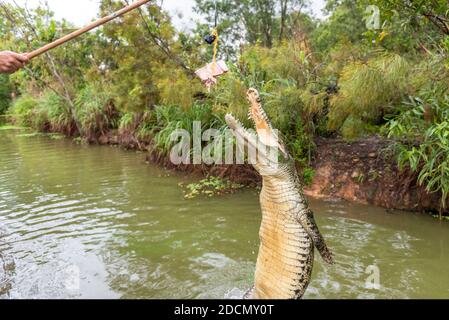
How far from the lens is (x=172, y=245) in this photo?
4555 millimetres

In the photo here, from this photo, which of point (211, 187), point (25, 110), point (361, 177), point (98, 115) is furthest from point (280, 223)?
point (25, 110)

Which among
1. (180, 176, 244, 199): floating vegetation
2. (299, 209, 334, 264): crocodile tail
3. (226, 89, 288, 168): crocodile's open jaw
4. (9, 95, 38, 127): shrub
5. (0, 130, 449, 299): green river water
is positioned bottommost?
(0, 130, 449, 299): green river water

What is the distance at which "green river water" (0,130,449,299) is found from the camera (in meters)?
3.61

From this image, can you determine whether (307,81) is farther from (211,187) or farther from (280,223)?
(280,223)

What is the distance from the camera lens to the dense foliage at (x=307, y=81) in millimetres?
5113

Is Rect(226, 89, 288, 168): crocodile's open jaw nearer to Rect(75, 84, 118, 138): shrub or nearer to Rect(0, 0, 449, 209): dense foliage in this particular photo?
Rect(0, 0, 449, 209): dense foliage

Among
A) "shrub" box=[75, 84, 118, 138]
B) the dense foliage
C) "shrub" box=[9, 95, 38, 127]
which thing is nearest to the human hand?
the dense foliage

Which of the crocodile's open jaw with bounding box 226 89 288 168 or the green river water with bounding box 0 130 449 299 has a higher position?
the crocodile's open jaw with bounding box 226 89 288 168

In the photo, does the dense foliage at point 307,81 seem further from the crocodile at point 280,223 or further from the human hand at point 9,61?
the human hand at point 9,61

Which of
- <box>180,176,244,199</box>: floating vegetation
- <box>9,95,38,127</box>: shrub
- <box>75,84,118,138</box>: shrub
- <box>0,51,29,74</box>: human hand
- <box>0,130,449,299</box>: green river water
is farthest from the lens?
<box>9,95,38,127</box>: shrub

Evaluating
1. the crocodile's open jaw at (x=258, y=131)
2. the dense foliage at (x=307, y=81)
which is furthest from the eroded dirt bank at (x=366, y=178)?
the crocodile's open jaw at (x=258, y=131)

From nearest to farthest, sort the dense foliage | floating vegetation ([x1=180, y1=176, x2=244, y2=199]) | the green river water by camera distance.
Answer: the green river water
the dense foliage
floating vegetation ([x1=180, y1=176, x2=244, y2=199])

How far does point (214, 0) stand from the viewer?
13867mm
